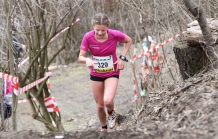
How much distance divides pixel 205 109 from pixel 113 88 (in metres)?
1.64

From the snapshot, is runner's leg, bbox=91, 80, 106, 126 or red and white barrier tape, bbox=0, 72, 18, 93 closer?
runner's leg, bbox=91, 80, 106, 126

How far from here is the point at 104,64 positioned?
490cm

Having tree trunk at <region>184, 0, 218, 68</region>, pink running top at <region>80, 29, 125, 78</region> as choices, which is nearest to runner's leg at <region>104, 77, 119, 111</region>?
pink running top at <region>80, 29, 125, 78</region>

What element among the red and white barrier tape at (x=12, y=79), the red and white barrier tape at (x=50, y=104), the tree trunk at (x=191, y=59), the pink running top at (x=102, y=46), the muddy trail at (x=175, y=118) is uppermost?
the pink running top at (x=102, y=46)

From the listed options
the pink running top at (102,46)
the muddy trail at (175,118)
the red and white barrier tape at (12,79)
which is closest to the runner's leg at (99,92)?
the pink running top at (102,46)

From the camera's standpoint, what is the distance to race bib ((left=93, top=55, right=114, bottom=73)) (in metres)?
4.91

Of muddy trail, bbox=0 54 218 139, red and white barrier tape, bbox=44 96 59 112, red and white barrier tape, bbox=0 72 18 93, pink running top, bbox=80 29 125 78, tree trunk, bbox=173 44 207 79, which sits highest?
pink running top, bbox=80 29 125 78

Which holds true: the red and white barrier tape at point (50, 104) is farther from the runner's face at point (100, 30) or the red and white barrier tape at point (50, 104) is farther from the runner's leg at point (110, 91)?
the runner's face at point (100, 30)

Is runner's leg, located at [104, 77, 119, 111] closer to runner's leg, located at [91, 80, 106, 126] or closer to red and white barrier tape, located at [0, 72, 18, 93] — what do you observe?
runner's leg, located at [91, 80, 106, 126]

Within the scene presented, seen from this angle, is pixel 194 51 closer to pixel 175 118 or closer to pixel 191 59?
pixel 191 59

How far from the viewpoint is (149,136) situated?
3.29m

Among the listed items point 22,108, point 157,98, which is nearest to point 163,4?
point 157,98

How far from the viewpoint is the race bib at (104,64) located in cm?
491

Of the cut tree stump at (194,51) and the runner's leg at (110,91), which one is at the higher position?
the cut tree stump at (194,51)
